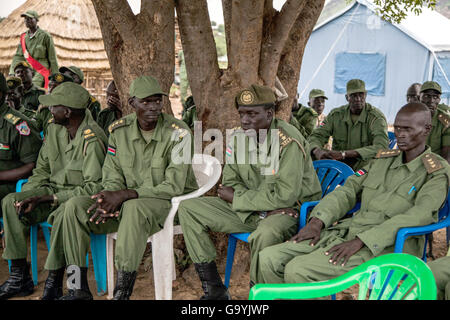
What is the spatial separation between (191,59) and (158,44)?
1.01ft

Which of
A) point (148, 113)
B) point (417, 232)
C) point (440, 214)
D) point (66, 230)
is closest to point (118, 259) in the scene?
point (66, 230)

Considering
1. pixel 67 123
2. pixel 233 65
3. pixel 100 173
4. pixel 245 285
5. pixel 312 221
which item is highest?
pixel 233 65

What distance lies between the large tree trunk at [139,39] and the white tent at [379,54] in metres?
9.70

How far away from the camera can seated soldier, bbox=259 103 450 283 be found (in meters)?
2.50

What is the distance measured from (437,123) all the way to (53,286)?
3.98 metres

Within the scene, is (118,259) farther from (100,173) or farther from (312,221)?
(312,221)

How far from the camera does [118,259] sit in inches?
114

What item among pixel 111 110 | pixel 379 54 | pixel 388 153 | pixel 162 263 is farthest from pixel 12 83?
pixel 379 54

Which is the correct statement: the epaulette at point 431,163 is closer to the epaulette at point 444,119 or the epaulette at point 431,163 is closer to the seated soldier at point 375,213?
the seated soldier at point 375,213

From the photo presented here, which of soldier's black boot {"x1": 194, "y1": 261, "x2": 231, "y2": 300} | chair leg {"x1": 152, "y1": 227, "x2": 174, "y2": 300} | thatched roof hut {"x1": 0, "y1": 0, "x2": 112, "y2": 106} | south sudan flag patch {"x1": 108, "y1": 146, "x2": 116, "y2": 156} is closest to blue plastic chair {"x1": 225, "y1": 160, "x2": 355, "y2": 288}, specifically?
soldier's black boot {"x1": 194, "y1": 261, "x2": 231, "y2": 300}

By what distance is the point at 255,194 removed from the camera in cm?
311

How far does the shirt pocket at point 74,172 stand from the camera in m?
3.52

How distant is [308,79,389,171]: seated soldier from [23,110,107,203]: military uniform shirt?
7.45ft

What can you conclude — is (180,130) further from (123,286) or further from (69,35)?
(69,35)
